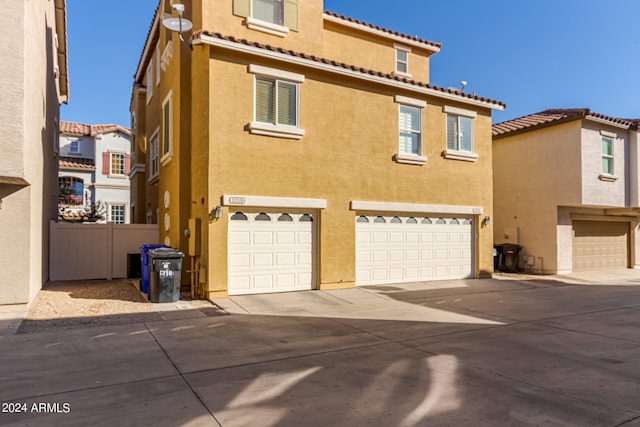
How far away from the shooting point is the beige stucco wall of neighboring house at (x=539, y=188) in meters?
16.3

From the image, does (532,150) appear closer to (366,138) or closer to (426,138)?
(426,138)

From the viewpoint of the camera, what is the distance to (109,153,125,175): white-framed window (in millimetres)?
31641

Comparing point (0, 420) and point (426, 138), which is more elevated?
point (426, 138)

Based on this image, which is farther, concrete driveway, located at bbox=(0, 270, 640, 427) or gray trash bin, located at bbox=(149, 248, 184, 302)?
gray trash bin, located at bbox=(149, 248, 184, 302)

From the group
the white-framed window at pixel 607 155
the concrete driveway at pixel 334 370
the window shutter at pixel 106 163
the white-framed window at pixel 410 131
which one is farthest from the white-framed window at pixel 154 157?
the white-framed window at pixel 607 155

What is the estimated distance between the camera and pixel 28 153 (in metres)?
8.62

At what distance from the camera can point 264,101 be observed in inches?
433

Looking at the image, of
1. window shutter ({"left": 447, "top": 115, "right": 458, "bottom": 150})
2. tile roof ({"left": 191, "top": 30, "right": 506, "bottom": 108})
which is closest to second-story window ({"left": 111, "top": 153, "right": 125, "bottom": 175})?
tile roof ({"left": 191, "top": 30, "right": 506, "bottom": 108})

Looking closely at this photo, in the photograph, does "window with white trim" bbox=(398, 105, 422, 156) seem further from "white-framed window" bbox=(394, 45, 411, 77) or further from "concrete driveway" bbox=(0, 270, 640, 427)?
"concrete driveway" bbox=(0, 270, 640, 427)

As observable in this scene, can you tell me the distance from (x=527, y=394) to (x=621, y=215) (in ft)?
60.3

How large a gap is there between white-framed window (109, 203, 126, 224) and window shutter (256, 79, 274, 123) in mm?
24188

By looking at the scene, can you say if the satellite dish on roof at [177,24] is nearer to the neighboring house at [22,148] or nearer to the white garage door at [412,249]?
the neighboring house at [22,148]

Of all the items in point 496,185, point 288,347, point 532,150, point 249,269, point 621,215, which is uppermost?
point 532,150

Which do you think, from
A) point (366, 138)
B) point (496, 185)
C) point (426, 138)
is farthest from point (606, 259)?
point (366, 138)
